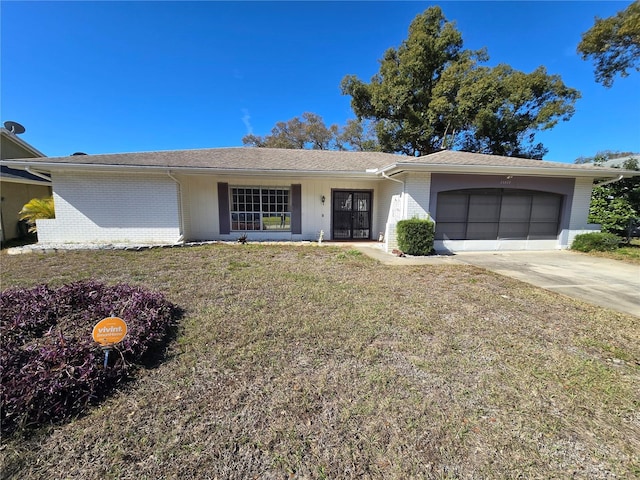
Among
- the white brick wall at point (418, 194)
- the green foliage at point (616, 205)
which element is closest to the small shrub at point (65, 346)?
the white brick wall at point (418, 194)

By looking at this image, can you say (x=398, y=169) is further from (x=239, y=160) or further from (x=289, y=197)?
(x=239, y=160)

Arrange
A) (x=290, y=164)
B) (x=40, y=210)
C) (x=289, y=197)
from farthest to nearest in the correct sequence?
1. (x=289, y=197)
2. (x=290, y=164)
3. (x=40, y=210)

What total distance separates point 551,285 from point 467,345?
12.2 ft

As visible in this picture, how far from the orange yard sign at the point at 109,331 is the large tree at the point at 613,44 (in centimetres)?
2093

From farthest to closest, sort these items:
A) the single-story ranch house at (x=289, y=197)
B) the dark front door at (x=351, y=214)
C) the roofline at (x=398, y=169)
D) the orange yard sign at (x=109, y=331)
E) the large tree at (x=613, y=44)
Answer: the large tree at (x=613, y=44) → the dark front door at (x=351, y=214) → the single-story ranch house at (x=289, y=197) → the roofline at (x=398, y=169) → the orange yard sign at (x=109, y=331)

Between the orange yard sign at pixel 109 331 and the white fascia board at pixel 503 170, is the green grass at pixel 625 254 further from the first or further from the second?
the orange yard sign at pixel 109 331

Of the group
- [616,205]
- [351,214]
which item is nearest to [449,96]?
[616,205]

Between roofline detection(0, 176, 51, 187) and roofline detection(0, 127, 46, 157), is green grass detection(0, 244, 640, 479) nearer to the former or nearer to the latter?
roofline detection(0, 176, 51, 187)

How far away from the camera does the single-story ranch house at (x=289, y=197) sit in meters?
8.53

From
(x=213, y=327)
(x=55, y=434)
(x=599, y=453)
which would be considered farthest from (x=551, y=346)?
(x=55, y=434)

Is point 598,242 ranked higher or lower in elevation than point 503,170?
lower

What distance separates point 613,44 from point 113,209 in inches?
945

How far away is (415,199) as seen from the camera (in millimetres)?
8516

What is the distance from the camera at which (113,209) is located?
894 centimetres
